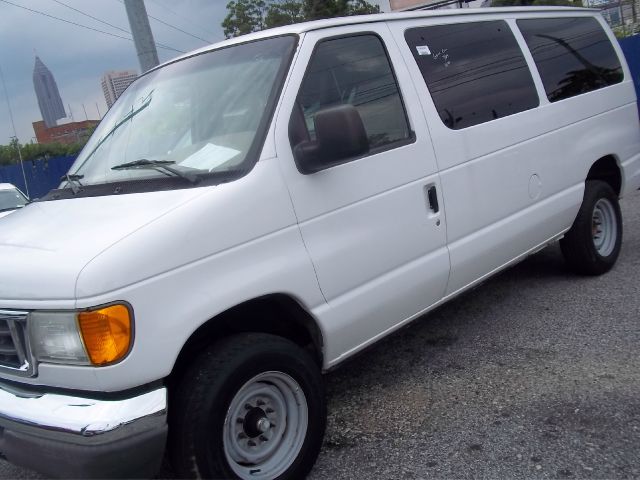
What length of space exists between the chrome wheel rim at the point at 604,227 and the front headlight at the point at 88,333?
13.7ft

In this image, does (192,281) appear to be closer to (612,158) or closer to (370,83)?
(370,83)

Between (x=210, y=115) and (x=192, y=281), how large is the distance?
3.40 feet

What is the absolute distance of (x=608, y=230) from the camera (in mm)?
5355

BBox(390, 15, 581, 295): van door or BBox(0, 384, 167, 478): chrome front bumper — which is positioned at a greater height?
BBox(390, 15, 581, 295): van door

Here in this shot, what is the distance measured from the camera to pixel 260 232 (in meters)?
2.70

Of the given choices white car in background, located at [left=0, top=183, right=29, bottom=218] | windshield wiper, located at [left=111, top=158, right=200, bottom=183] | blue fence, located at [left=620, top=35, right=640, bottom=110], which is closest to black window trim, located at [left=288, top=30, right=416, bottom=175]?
windshield wiper, located at [left=111, top=158, right=200, bottom=183]

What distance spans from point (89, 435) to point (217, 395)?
0.49 meters

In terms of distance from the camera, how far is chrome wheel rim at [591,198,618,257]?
520 cm

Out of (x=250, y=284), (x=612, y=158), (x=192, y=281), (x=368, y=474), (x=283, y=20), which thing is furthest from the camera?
(x=283, y=20)

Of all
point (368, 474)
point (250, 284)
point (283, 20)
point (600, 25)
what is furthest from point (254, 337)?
point (283, 20)

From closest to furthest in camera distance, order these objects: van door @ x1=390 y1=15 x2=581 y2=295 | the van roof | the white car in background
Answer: the van roof → van door @ x1=390 y1=15 x2=581 y2=295 → the white car in background

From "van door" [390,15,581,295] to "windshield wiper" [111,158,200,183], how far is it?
1.51m

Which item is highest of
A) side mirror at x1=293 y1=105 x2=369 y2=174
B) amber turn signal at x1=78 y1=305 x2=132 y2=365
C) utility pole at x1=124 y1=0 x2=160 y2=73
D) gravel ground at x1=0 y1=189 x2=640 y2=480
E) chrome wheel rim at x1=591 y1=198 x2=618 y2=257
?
utility pole at x1=124 y1=0 x2=160 y2=73

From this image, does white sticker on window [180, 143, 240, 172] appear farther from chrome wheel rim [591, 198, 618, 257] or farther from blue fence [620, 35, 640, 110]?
blue fence [620, 35, 640, 110]
